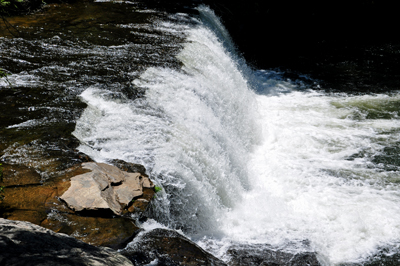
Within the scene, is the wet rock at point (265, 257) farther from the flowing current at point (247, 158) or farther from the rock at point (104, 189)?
the rock at point (104, 189)

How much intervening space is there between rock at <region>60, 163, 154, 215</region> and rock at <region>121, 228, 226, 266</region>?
1.45 ft

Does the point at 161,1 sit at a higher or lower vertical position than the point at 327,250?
higher

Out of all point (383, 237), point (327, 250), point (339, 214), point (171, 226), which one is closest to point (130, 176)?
point (171, 226)

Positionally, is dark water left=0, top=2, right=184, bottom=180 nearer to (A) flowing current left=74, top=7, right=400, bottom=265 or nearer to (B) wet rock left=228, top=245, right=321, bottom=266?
(A) flowing current left=74, top=7, right=400, bottom=265

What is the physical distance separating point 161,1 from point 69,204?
33.1 feet

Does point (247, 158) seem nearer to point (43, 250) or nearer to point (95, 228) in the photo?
point (95, 228)

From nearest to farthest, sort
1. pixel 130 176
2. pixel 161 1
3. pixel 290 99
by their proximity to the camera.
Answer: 1. pixel 130 176
2. pixel 290 99
3. pixel 161 1

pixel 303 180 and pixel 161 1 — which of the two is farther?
pixel 161 1

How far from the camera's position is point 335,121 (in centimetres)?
768

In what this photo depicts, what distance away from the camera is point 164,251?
290cm

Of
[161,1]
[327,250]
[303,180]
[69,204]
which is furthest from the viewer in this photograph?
[161,1]

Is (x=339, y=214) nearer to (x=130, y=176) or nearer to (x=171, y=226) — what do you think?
(x=171, y=226)

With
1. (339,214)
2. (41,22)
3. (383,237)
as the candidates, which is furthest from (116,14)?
(383,237)

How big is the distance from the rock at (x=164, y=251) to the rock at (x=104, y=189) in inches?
17.4
